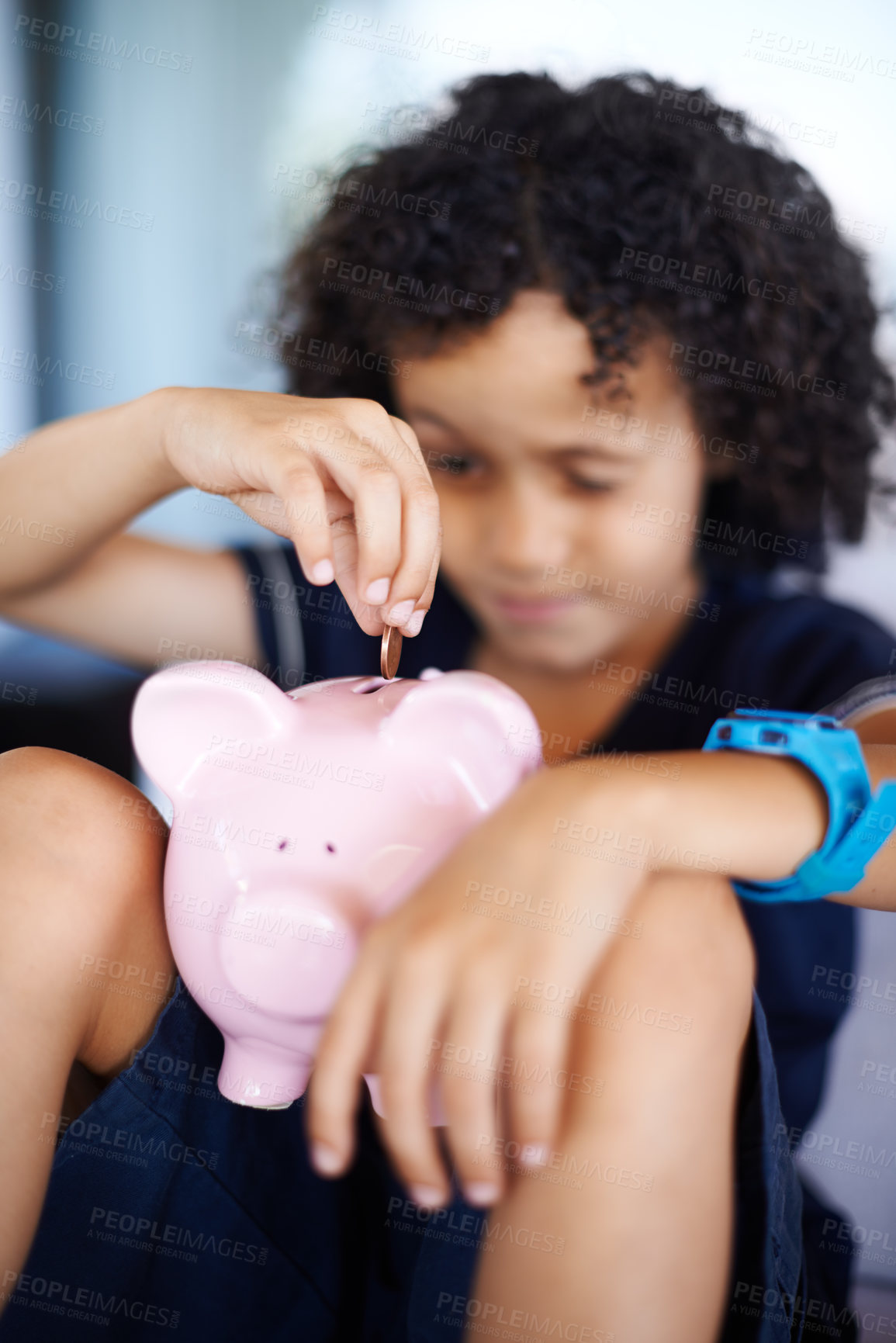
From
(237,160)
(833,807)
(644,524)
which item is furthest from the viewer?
(237,160)

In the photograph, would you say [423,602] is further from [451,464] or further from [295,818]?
[451,464]

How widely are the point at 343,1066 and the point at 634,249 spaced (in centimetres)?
61

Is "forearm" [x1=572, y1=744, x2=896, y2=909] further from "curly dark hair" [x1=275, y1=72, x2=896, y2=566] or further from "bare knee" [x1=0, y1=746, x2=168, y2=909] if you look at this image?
"curly dark hair" [x1=275, y1=72, x2=896, y2=566]

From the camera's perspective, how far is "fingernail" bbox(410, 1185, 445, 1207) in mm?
348

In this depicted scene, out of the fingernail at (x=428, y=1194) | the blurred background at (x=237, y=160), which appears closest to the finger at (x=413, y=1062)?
the fingernail at (x=428, y=1194)

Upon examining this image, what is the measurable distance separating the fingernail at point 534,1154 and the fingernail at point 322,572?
9.5 inches

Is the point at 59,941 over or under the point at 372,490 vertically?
under

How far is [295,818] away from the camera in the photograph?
400 mm

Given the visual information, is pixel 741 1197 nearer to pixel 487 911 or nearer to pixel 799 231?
pixel 487 911

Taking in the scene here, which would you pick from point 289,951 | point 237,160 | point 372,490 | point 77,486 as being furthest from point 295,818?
point 237,160

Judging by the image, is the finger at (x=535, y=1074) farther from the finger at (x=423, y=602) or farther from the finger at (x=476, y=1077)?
the finger at (x=423, y=602)

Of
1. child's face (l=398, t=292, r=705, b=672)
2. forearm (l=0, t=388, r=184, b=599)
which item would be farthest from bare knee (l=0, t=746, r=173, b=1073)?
child's face (l=398, t=292, r=705, b=672)

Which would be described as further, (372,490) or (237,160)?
(237,160)

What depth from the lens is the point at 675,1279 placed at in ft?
1.24
